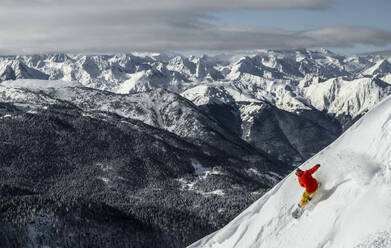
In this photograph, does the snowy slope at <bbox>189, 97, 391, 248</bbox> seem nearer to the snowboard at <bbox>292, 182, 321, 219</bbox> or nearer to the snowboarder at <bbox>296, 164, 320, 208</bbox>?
the snowboard at <bbox>292, 182, 321, 219</bbox>

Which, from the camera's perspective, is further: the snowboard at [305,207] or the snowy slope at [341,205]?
the snowboard at [305,207]

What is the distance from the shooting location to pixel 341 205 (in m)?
23.6

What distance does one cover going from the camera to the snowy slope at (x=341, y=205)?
858 inches

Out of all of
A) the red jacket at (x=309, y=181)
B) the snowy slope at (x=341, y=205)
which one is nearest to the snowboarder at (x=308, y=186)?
the red jacket at (x=309, y=181)

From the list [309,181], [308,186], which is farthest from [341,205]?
[309,181]

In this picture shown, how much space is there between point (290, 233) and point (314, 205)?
1990 millimetres

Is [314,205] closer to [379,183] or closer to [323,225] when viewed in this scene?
[323,225]

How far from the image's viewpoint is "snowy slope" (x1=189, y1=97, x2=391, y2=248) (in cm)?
2178

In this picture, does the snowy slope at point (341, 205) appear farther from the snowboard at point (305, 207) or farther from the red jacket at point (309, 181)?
the red jacket at point (309, 181)

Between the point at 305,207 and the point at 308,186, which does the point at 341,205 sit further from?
the point at 305,207

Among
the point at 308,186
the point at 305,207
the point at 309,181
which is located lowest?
the point at 305,207

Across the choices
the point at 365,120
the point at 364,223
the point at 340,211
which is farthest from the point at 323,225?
the point at 365,120

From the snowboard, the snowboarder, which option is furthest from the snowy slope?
the snowboarder

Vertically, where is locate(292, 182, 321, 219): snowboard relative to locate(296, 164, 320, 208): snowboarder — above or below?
below
